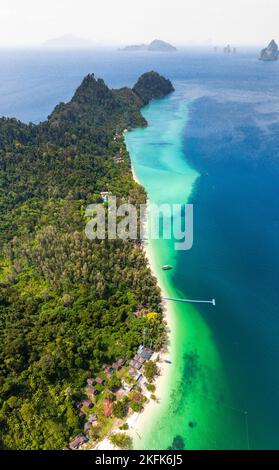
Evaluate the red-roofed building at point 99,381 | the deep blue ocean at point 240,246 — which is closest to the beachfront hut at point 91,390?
the red-roofed building at point 99,381

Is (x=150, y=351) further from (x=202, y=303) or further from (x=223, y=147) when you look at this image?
(x=223, y=147)

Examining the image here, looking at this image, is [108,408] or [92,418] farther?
[108,408]

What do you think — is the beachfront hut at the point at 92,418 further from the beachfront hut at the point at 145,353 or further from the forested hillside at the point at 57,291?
the beachfront hut at the point at 145,353

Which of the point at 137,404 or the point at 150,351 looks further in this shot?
the point at 150,351

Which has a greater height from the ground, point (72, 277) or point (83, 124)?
point (83, 124)

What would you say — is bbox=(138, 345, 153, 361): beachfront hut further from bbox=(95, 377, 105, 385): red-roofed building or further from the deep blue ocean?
the deep blue ocean

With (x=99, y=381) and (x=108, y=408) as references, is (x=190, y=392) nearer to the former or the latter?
(x=108, y=408)

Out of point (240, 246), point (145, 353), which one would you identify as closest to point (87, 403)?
point (145, 353)
